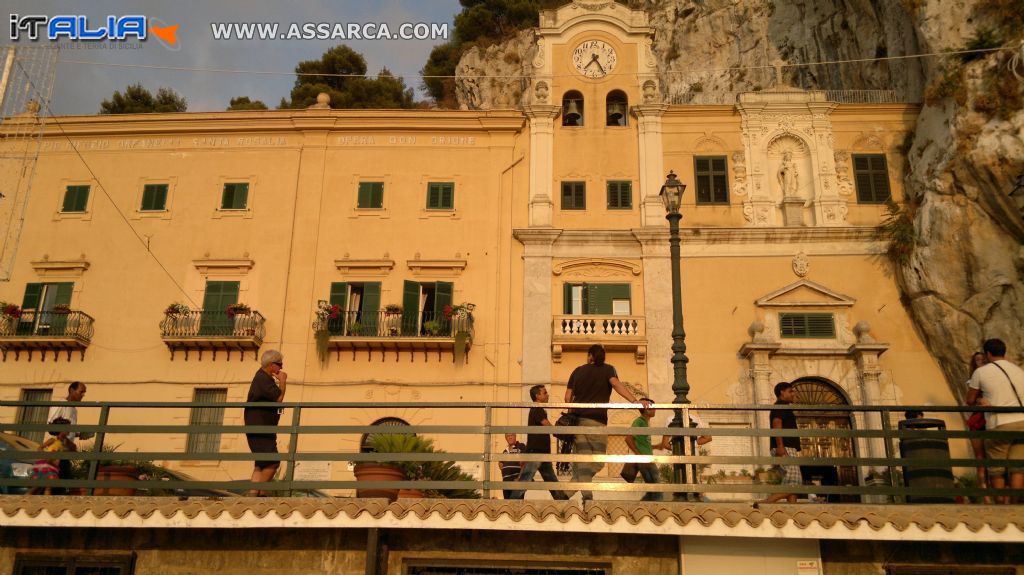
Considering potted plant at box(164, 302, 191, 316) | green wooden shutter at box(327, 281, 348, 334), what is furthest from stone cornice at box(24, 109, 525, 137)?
potted plant at box(164, 302, 191, 316)

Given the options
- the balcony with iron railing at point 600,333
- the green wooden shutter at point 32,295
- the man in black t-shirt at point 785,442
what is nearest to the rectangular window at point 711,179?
the balcony with iron railing at point 600,333

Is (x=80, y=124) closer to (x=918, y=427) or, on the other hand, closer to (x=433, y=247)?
(x=433, y=247)

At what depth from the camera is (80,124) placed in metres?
27.9

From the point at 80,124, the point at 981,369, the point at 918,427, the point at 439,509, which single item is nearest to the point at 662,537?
the point at 439,509

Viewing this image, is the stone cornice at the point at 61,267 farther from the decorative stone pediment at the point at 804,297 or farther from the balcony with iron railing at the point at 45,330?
the decorative stone pediment at the point at 804,297

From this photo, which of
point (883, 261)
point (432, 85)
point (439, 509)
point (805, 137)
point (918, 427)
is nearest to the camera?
point (439, 509)

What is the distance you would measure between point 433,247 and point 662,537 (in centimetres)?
1822

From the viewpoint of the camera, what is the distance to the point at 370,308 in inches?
995

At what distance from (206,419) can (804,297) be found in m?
17.9

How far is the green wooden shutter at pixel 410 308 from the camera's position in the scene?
2480cm

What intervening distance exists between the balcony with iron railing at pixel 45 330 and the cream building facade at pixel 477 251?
10cm

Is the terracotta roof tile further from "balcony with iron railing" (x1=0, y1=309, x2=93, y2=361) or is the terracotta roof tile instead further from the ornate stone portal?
"balcony with iron railing" (x1=0, y1=309, x2=93, y2=361)

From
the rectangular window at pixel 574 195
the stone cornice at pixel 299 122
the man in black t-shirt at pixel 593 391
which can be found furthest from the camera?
the stone cornice at pixel 299 122

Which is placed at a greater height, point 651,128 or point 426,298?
point 651,128
